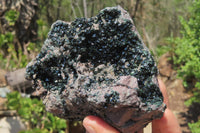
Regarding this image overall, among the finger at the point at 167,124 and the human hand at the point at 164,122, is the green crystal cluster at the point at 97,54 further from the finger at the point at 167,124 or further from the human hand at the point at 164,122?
the finger at the point at 167,124

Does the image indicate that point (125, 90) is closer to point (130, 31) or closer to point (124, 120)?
point (124, 120)

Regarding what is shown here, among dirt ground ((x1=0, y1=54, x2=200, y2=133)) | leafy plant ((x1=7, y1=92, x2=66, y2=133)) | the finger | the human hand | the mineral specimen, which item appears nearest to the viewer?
the mineral specimen

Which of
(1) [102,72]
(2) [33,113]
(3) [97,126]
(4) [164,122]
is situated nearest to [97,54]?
(1) [102,72]

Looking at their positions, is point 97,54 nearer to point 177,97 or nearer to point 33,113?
point 33,113

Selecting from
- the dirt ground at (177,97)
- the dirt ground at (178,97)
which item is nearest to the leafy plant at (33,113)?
the dirt ground at (177,97)

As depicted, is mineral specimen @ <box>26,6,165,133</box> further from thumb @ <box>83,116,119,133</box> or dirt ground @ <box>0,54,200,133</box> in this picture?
dirt ground @ <box>0,54,200,133</box>

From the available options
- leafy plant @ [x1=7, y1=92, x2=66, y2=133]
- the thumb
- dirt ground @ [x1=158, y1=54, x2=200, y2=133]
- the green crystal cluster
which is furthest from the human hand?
dirt ground @ [x1=158, y1=54, x2=200, y2=133]
